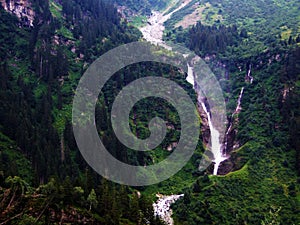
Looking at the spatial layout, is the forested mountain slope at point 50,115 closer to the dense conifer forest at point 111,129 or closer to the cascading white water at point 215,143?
the dense conifer forest at point 111,129

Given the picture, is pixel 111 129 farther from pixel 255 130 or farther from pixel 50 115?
pixel 255 130

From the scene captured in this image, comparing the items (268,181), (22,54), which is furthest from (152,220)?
(22,54)

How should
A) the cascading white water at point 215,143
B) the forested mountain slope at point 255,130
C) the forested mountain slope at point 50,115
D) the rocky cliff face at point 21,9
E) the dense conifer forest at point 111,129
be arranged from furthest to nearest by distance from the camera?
the rocky cliff face at point 21,9, the cascading white water at point 215,143, the forested mountain slope at point 255,130, the dense conifer forest at point 111,129, the forested mountain slope at point 50,115

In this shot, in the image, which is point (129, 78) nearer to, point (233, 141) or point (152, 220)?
point (233, 141)

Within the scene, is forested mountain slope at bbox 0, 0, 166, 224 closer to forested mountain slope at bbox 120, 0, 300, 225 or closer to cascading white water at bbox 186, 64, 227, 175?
forested mountain slope at bbox 120, 0, 300, 225

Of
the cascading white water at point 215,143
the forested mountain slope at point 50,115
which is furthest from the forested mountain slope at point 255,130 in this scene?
the forested mountain slope at point 50,115

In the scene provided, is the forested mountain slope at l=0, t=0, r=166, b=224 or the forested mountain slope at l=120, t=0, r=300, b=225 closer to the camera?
the forested mountain slope at l=0, t=0, r=166, b=224

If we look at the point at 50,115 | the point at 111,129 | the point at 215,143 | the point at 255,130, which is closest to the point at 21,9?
the point at 50,115

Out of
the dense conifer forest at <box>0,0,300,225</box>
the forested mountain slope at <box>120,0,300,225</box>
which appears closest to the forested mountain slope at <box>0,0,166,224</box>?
the dense conifer forest at <box>0,0,300,225</box>
